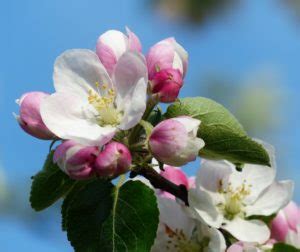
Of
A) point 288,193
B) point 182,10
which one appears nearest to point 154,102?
point 288,193

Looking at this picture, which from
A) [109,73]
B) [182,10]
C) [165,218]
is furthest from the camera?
[182,10]

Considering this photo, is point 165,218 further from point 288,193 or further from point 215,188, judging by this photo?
point 288,193

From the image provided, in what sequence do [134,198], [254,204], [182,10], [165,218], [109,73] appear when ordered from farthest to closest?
[182,10] < [254,204] < [165,218] < [109,73] < [134,198]

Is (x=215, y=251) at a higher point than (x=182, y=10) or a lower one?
higher

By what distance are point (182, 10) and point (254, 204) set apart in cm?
1201

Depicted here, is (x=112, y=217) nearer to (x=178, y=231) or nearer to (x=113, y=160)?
(x=113, y=160)

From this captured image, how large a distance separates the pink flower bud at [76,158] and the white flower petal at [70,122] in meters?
0.03

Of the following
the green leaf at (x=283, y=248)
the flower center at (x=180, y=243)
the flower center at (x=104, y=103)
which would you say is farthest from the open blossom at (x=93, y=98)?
the green leaf at (x=283, y=248)

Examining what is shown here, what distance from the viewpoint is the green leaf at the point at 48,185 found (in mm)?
1768

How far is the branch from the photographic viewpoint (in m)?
1.72

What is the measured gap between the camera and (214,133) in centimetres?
171

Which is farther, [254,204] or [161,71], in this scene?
[254,204]

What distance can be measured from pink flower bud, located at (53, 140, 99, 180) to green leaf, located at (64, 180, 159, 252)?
0.31 ft

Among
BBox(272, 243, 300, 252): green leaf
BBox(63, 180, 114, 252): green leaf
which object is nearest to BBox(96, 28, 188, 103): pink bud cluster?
BBox(63, 180, 114, 252): green leaf
